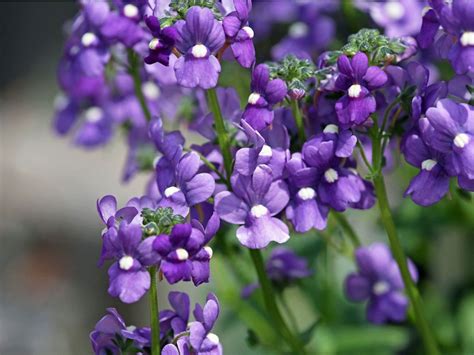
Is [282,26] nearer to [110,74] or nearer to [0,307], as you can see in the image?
[110,74]

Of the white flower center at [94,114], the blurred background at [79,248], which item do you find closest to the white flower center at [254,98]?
the blurred background at [79,248]

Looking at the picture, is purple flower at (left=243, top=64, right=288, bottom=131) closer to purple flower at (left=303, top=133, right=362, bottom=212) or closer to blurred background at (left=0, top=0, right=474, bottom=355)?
purple flower at (left=303, top=133, right=362, bottom=212)

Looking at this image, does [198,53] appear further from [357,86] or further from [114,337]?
[114,337]

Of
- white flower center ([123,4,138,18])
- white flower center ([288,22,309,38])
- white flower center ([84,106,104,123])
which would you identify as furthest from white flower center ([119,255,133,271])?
white flower center ([288,22,309,38])

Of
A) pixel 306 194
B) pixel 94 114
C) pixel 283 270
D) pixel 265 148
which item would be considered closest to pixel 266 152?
pixel 265 148

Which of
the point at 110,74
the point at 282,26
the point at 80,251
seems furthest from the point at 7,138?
the point at 110,74
